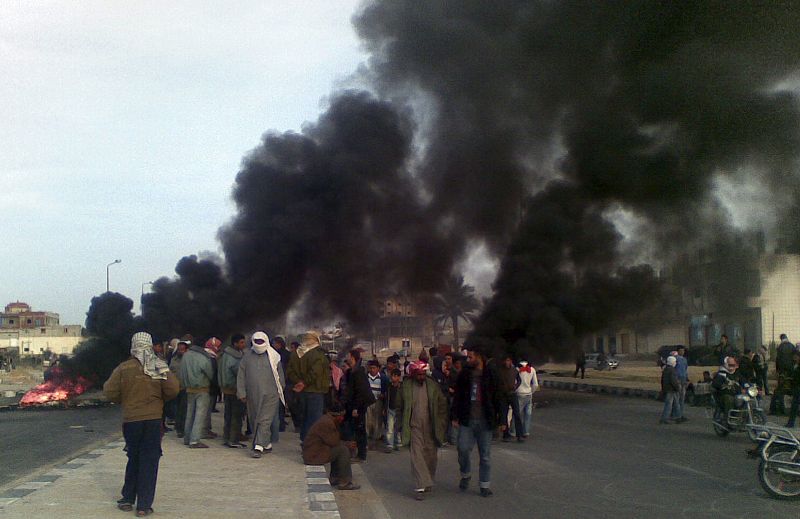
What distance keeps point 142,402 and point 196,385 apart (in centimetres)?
475

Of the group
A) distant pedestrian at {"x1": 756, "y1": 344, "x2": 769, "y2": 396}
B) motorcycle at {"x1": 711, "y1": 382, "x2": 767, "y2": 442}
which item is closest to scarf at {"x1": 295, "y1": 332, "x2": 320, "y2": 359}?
motorcycle at {"x1": 711, "y1": 382, "x2": 767, "y2": 442}

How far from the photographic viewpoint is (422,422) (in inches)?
325

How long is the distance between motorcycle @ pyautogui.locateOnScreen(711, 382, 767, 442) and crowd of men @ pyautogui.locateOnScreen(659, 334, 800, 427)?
0.18 metres

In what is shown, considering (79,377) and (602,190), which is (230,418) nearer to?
(79,377)

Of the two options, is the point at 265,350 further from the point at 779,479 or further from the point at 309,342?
the point at 779,479

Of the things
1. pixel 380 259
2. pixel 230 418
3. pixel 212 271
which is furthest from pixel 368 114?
pixel 230 418

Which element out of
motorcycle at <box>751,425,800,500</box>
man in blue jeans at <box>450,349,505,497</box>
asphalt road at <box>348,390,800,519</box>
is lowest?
asphalt road at <box>348,390,800,519</box>

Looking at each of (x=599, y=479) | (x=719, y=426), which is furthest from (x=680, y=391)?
(x=599, y=479)

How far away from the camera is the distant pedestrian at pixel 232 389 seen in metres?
11.1

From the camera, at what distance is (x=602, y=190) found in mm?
27734

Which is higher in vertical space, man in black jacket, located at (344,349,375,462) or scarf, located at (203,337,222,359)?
scarf, located at (203,337,222,359)

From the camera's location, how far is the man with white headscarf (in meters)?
10.1

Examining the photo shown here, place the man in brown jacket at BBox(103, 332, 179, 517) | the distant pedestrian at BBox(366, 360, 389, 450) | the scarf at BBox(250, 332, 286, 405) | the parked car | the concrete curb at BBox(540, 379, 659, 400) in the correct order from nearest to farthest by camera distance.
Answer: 1. the man in brown jacket at BBox(103, 332, 179, 517)
2. the scarf at BBox(250, 332, 286, 405)
3. the distant pedestrian at BBox(366, 360, 389, 450)
4. the concrete curb at BBox(540, 379, 659, 400)
5. the parked car

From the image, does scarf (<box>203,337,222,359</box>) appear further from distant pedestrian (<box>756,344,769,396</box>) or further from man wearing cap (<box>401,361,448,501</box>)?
distant pedestrian (<box>756,344,769,396</box>)
